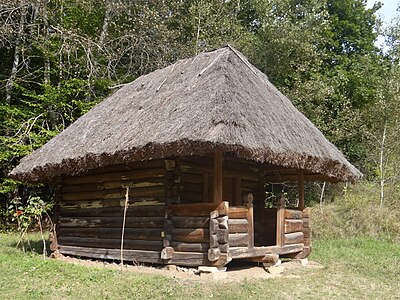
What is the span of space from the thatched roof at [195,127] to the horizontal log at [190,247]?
1852 mm

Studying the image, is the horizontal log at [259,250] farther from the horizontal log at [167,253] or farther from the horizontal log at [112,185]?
the horizontal log at [112,185]

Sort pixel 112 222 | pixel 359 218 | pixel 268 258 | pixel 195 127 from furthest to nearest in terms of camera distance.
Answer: pixel 359 218, pixel 112 222, pixel 268 258, pixel 195 127

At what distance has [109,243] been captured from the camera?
36.5 ft

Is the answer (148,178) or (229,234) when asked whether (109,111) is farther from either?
(229,234)

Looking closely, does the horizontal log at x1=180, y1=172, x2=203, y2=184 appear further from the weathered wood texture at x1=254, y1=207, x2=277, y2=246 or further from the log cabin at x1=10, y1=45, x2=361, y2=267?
the weathered wood texture at x1=254, y1=207, x2=277, y2=246

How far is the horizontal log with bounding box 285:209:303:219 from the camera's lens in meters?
11.2

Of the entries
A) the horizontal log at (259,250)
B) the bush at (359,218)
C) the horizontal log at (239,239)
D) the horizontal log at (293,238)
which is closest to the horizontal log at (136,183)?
the horizontal log at (239,239)

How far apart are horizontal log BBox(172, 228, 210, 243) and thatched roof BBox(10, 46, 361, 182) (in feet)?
5.30

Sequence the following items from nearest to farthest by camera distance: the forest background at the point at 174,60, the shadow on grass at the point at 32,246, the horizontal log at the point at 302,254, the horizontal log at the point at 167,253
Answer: the horizontal log at the point at 167,253
the horizontal log at the point at 302,254
the shadow on grass at the point at 32,246
the forest background at the point at 174,60

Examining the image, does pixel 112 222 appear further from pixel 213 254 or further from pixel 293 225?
pixel 293 225

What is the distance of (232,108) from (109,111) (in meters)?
4.76

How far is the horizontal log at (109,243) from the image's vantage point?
1006cm

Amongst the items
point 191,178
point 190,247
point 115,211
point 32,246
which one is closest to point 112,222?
point 115,211

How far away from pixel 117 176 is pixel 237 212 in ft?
10.7
